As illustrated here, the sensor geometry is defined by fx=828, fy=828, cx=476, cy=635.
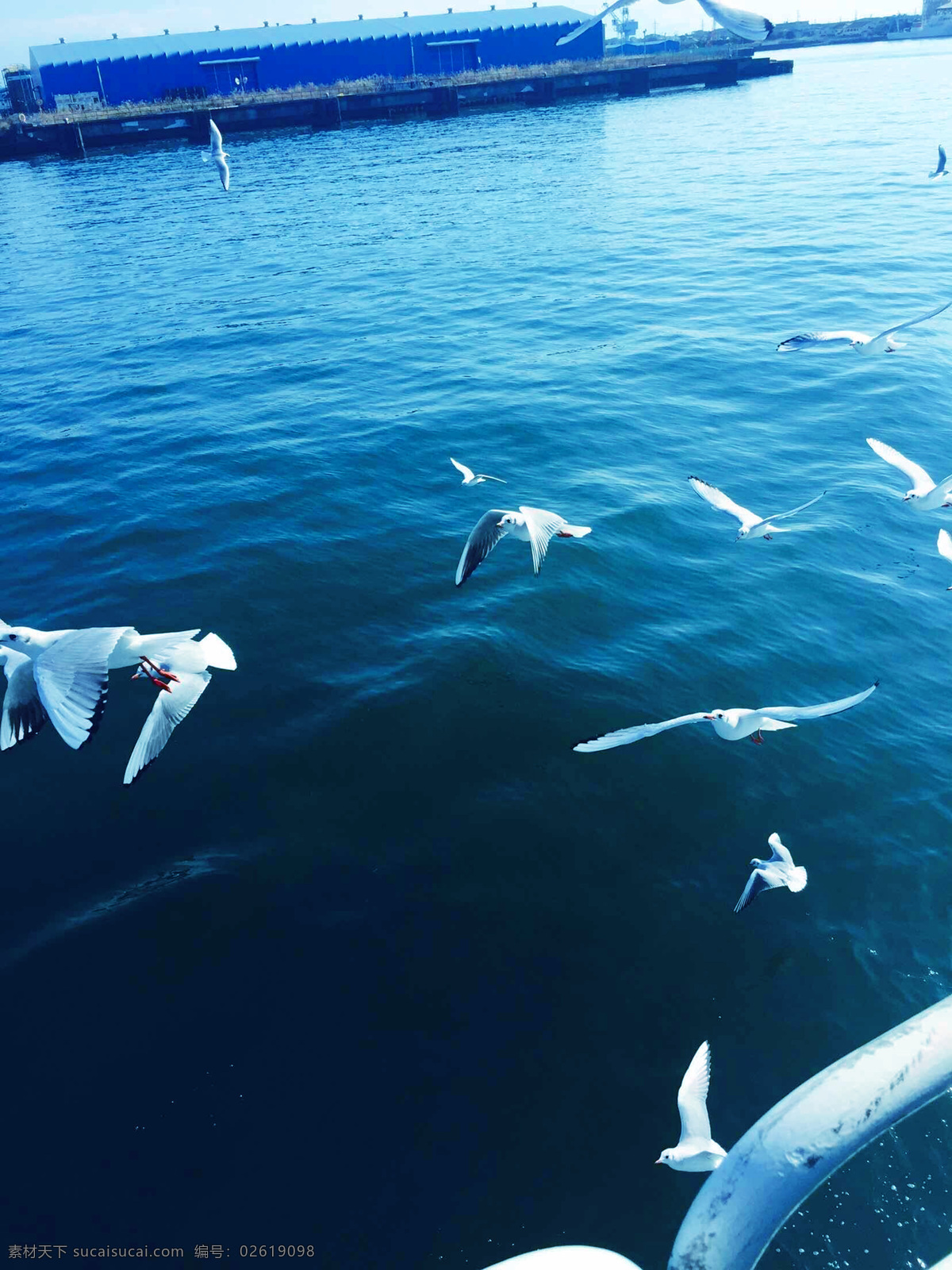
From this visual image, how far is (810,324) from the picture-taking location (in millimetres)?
29281

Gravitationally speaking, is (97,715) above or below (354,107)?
below

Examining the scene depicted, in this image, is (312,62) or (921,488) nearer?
(921,488)

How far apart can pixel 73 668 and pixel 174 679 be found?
1.90m

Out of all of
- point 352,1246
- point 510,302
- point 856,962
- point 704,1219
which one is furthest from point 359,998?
point 510,302

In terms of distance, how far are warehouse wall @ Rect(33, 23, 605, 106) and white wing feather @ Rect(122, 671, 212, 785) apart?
131 meters

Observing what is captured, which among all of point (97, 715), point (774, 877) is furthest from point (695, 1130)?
point (97, 715)

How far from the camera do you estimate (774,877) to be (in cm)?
994

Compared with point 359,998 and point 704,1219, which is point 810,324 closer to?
point 359,998

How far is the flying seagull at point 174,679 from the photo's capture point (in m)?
11.7

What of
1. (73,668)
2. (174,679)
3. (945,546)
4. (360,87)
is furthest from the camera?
(360,87)

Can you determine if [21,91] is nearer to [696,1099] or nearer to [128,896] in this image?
[128,896]

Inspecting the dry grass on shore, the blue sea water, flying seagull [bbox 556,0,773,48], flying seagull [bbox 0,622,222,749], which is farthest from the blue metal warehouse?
flying seagull [bbox 0,622,222,749]

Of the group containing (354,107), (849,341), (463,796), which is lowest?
(463,796)

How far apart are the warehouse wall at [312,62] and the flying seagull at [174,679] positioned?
5153 inches
